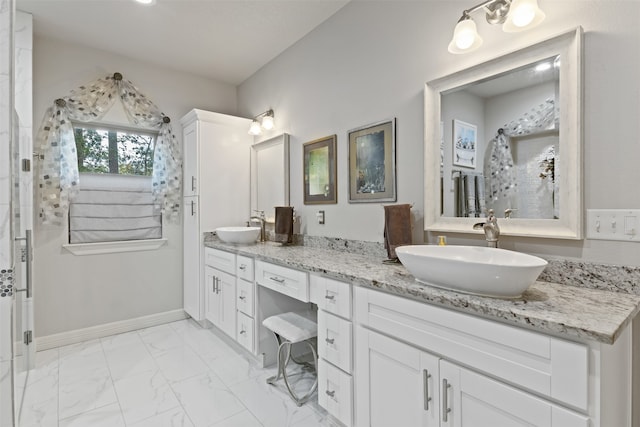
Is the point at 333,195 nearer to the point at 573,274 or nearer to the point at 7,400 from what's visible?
the point at 573,274

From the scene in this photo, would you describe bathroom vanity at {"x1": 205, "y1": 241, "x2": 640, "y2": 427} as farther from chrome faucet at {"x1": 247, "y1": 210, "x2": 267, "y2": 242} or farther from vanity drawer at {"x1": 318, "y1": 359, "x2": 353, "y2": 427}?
chrome faucet at {"x1": 247, "y1": 210, "x2": 267, "y2": 242}

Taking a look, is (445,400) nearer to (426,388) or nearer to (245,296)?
(426,388)

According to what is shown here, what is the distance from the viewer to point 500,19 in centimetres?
141

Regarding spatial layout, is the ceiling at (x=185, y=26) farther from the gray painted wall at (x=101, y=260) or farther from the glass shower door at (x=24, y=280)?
the glass shower door at (x=24, y=280)

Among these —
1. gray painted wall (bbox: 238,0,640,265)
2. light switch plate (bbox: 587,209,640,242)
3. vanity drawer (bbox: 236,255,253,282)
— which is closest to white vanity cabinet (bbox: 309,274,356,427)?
→ gray painted wall (bbox: 238,0,640,265)

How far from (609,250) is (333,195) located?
5.23 ft

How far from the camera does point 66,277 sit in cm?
279

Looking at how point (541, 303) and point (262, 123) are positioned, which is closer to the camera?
point (541, 303)

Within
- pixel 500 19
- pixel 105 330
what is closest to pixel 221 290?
pixel 105 330

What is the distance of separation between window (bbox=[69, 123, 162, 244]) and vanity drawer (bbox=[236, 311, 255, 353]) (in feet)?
4.79

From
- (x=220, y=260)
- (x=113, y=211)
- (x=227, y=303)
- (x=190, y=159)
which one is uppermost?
(x=190, y=159)

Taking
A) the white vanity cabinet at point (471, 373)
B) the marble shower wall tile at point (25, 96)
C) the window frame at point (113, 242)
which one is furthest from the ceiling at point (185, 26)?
the white vanity cabinet at point (471, 373)

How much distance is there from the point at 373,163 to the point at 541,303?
1310 millimetres

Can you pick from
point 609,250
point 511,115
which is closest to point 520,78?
point 511,115
